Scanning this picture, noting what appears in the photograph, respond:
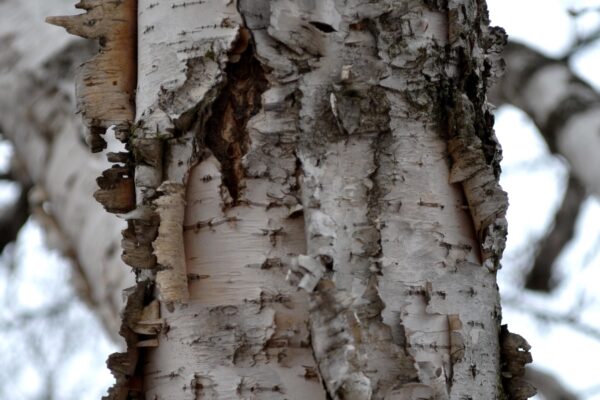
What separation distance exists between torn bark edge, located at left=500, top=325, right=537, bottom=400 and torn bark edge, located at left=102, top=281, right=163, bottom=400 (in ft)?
1.04

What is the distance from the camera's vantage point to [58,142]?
1.84m

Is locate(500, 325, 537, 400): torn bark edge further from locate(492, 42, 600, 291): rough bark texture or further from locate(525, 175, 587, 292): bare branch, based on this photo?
locate(525, 175, 587, 292): bare branch

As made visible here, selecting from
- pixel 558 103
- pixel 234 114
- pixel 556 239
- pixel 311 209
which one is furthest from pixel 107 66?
pixel 556 239

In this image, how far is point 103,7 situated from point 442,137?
0.36 m

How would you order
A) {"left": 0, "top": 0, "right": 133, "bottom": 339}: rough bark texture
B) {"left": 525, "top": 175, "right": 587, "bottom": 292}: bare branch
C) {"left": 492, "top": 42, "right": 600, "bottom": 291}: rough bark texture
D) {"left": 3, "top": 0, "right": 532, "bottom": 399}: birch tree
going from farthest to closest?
{"left": 525, "top": 175, "right": 587, "bottom": 292}: bare branch
{"left": 492, "top": 42, "right": 600, "bottom": 291}: rough bark texture
{"left": 0, "top": 0, "right": 133, "bottom": 339}: rough bark texture
{"left": 3, "top": 0, "right": 532, "bottom": 399}: birch tree

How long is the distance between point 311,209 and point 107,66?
0.94 feet

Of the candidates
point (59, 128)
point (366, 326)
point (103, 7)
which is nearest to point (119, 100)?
point (103, 7)

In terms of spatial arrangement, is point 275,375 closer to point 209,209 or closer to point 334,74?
point 209,209

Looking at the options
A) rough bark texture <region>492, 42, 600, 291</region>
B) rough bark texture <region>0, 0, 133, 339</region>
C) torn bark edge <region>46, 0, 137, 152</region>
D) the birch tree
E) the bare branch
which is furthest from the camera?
the bare branch

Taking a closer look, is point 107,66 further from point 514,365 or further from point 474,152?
point 514,365

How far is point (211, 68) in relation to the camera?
2.53ft

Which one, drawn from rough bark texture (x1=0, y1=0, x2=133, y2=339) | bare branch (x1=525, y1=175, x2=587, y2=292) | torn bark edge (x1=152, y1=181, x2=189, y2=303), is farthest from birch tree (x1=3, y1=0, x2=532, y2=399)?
bare branch (x1=525, y1=175, x2=587, y2=292)

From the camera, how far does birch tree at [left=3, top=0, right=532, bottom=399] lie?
71 cm

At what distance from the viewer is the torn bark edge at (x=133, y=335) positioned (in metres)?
0.77
